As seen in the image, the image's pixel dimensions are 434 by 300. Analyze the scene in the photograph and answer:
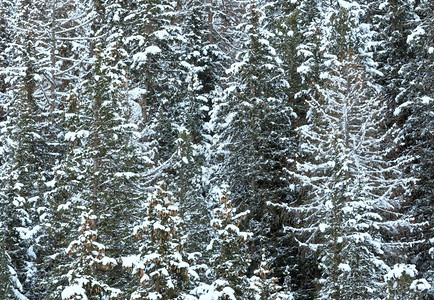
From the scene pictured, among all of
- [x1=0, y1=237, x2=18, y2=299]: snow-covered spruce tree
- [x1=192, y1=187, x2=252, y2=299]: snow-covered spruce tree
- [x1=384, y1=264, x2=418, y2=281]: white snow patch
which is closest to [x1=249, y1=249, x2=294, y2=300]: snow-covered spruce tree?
[x1=192, y1=187, x2=252, y2=299]: snow-covered spruce tree

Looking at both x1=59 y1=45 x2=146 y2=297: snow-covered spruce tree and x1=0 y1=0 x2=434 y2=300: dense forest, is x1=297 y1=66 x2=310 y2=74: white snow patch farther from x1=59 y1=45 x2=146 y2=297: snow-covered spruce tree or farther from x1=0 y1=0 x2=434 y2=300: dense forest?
x1=59 y1=45 x2=146 y2=297: snow-covered spruce tree

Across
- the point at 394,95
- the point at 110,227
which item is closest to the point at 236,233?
the point at 110,227

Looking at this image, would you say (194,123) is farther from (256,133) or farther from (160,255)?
(160,255)

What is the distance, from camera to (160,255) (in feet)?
43.9

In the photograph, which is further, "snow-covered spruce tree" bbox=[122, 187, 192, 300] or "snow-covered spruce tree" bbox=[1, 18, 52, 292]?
"snow-covered spruce tree" bbox=[1, 18, 52, 292]

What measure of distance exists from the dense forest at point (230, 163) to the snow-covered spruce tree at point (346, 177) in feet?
0.24

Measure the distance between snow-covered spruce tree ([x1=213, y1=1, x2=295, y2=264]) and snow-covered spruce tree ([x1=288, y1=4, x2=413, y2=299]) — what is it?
118cm

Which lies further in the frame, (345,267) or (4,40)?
(4,40)

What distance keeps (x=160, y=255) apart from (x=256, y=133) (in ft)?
28.4

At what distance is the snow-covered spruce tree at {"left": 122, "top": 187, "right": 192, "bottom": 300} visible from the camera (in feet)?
43.9

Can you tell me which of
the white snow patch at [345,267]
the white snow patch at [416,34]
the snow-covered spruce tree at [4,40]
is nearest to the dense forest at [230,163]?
the white snow patch at [345,267]

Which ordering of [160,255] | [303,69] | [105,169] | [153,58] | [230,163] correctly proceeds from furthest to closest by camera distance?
1. [153,58]
2. [303,69]
3. [230,163]
4. [105,169]
5. [160,255]

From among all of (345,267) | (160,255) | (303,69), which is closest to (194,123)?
(303,69)

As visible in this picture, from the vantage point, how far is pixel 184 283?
46.4 feet
